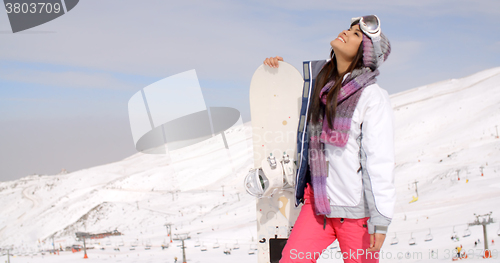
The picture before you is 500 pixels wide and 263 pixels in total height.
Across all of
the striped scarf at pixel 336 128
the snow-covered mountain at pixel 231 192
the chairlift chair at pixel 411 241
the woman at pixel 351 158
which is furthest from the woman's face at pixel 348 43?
the chairlift chair at pixel 411 241

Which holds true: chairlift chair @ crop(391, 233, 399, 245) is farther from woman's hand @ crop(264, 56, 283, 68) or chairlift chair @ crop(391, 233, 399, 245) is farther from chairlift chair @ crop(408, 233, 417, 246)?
woman's hand @ crop(264, 56, 283, 68)

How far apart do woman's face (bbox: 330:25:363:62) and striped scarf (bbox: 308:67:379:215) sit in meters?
0.14

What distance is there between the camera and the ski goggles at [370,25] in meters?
2.74

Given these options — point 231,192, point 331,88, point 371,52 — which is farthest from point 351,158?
point 231,192

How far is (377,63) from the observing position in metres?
2.80

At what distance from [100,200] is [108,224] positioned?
849 cm

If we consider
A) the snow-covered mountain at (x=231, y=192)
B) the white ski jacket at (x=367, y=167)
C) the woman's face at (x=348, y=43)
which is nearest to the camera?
the white ski jacket at (x=367, y=167)

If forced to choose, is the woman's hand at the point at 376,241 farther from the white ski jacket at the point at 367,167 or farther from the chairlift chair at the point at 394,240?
the chairlift chair at the point at 394,240

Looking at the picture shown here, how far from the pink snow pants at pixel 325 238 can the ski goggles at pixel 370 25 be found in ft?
3.93

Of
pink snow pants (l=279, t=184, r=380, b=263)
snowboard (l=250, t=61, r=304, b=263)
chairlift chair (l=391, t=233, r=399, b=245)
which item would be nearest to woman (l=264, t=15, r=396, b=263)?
pink snow pants (l=279, t=184, r=380, b=263)

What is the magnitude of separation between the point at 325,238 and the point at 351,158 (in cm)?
59

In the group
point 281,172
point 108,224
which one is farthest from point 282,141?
point 108,224

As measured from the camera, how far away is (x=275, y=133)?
4.21m

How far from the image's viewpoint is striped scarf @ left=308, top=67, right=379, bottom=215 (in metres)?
2.67
